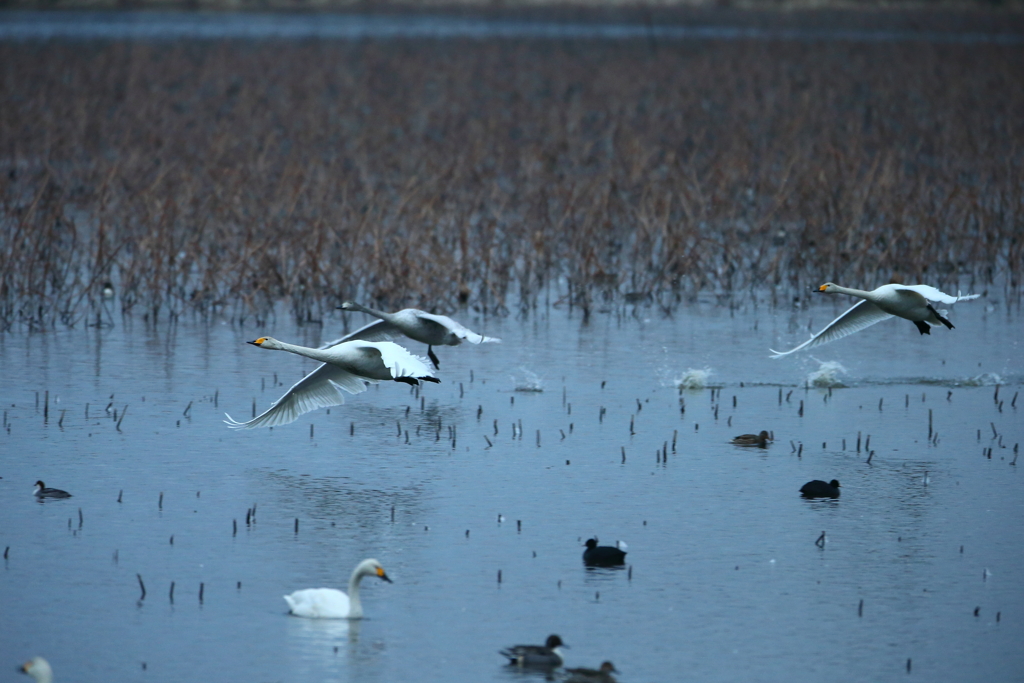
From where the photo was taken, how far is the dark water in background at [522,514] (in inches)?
272

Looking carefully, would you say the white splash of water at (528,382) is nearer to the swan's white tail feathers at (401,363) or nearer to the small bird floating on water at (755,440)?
the small bird floating on water at (755,440)

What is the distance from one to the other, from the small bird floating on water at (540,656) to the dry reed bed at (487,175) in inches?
333

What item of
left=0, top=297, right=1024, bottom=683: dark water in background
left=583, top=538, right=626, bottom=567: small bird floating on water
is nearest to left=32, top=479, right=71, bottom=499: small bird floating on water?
left=0, top=297, right=1024, bottom=683: dark water in background

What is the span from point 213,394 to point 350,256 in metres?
3.13

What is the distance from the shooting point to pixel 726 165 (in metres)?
20.8

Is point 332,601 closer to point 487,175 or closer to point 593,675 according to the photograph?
point 593,675

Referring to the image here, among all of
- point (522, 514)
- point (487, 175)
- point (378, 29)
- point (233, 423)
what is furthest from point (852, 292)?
point (378, 29)

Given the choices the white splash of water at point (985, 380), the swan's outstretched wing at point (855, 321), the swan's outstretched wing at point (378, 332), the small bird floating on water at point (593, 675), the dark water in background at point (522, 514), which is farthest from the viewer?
the white splash of water at point (985, 380)

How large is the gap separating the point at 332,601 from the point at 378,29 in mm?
48195

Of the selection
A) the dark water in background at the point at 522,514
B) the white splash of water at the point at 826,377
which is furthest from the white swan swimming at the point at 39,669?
the white splash of water at the point at 826,377

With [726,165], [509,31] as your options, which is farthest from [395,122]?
[509,31]

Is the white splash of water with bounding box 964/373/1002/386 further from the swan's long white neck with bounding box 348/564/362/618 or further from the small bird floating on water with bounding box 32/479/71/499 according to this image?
the small bird floating on water with bounding box 32/479/71/499

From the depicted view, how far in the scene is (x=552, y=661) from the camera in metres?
6.56

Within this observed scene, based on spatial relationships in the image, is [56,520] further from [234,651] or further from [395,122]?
[395,122]
